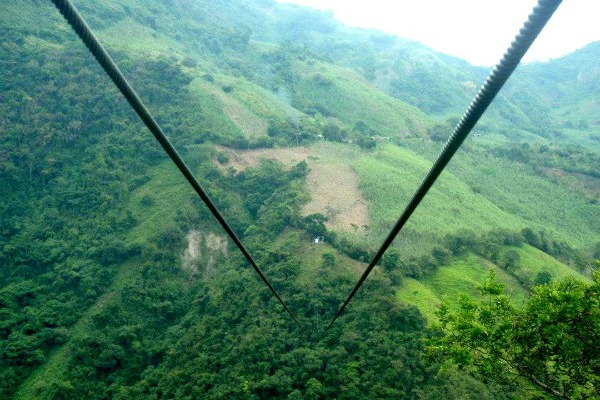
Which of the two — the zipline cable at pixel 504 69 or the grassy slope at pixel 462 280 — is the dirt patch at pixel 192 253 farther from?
the zipline cable at pixel 504 69

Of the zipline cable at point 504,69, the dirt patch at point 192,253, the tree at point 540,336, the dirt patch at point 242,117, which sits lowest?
the dirt patch at point 192,253

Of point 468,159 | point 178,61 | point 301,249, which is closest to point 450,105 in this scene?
point 468,159

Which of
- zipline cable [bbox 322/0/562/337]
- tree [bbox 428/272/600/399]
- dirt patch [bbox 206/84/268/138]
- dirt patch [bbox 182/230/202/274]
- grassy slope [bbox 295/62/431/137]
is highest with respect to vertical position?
zipline cable [bbox 322/0/562/337]

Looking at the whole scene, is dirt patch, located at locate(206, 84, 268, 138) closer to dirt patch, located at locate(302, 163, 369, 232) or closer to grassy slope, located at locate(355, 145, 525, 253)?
dirt patch, located at locate(302, 163, 369, 232)

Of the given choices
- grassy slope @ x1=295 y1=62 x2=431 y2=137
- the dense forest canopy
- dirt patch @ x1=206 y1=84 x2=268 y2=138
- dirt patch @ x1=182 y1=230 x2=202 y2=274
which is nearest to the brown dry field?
the dense forest canopy

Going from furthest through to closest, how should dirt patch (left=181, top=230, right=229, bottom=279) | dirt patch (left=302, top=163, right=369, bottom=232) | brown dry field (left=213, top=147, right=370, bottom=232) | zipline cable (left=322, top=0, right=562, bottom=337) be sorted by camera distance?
brown dry field (left=213, top=147, right=370, bottom=232)
dirt patch (left=302, top=163, right=369, bottom=232)
dirt patch (left=181, top=230, right=229, bottom=279)
zipline cable (left=322, top=0, right=562, bottom=337)

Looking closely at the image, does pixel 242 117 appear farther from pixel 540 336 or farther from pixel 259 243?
pixel 540 336

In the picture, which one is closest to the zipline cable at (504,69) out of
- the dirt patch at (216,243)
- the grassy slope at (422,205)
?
the grassy slope at (422,205)

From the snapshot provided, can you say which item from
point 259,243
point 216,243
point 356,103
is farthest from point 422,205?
point 356,103
